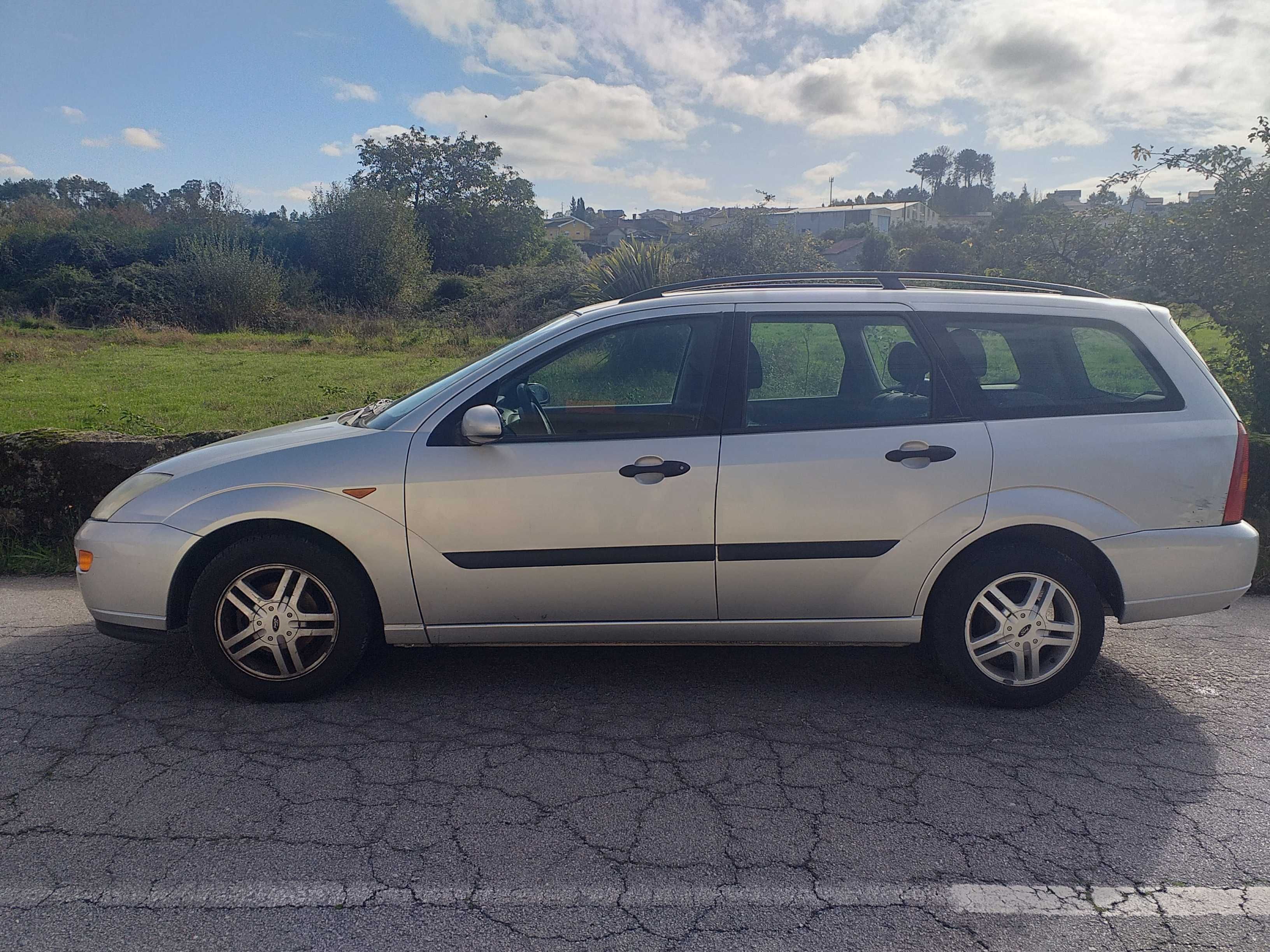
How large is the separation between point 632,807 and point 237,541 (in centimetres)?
203

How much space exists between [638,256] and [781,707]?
38.6 feet

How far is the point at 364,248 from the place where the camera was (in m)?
36.5

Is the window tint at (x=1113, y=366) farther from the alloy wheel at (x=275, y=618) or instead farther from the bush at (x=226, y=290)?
the bush at (x=226, y=290)

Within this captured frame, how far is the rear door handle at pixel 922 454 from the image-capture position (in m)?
3.89

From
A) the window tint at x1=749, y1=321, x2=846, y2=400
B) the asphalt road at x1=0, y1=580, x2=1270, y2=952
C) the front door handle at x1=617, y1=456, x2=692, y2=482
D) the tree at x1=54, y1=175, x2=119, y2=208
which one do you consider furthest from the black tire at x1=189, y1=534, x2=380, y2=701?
the tree at x1=54, y1=175, x2=119, y2=208

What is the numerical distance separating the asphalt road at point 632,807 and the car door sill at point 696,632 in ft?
0.91

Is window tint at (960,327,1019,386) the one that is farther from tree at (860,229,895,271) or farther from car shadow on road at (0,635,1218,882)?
tree at (860,229,895,271)

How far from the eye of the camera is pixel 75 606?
5.50m

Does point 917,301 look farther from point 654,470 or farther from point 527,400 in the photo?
point 527,400

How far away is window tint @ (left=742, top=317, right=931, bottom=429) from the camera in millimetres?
3992

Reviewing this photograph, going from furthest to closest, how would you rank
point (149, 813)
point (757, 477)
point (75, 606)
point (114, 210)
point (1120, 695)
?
point (114, 210), point (75, 606), point (1120, 695), point (757, 477), point (149, 813)

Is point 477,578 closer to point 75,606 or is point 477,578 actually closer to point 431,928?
point 431,928

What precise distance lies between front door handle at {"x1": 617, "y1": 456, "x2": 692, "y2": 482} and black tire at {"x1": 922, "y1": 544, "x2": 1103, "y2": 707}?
122 centimetres

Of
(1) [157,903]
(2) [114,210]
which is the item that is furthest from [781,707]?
(2) [114,210]
